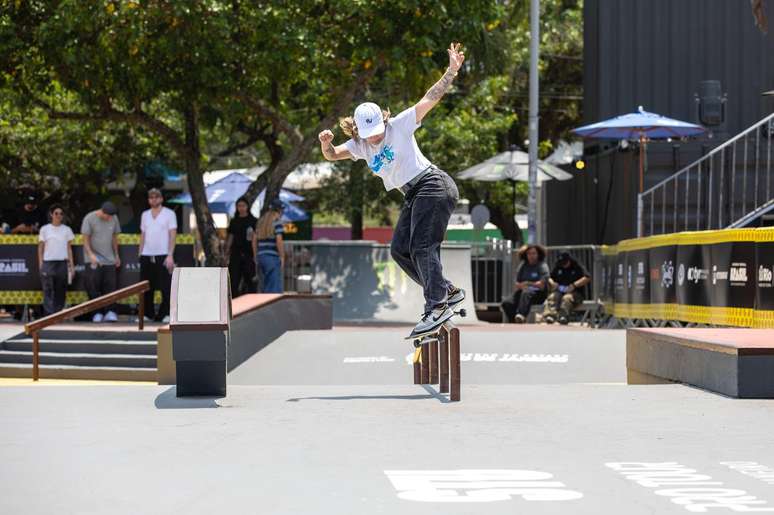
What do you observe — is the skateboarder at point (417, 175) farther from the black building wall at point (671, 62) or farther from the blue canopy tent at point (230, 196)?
the blue canopy tent at point (230, 196)

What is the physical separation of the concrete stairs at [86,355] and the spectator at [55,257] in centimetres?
265

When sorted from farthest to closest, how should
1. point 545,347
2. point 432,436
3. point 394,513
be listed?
1. point 545,347
2. point 432,436
3. point 394,513

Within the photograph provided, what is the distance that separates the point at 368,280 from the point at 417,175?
53.6ft

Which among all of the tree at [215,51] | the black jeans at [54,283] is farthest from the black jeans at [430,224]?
the tree at [215,51]

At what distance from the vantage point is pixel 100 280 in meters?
20.6

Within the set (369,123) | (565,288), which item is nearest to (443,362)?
(369,123)

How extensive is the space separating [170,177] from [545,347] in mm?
26809

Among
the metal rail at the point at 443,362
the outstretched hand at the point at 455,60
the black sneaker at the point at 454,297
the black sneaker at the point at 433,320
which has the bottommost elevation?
the metal rail at the point at 443,362

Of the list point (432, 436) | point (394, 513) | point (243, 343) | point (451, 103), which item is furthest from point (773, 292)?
point (451, 103)

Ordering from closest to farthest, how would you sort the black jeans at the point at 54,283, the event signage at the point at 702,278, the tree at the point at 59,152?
the event signage at the point at 702,278, the black jeans at the point at 54,283, the tree at the point at 59,152

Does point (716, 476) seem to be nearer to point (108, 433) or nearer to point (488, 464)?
point (488, 464)

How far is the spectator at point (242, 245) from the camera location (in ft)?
71.4

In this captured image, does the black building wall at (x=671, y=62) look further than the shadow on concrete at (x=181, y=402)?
Yes

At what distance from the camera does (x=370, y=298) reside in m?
25.8
